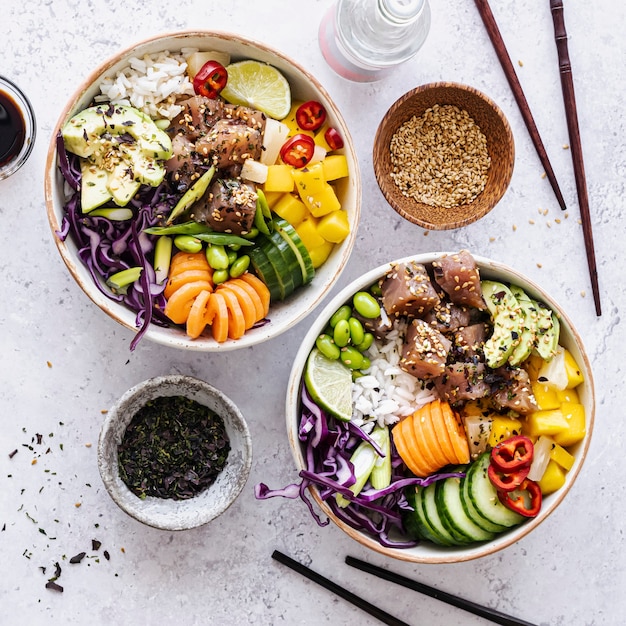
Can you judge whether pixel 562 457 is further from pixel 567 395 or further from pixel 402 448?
pixel 402 448

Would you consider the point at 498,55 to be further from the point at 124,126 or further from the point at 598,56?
the point at 124,126

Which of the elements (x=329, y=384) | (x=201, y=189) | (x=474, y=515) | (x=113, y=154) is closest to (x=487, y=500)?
(x=474, y=515)

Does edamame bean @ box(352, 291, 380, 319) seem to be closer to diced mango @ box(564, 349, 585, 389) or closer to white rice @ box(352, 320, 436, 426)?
white rice @ box(352, 320, 436, 426)

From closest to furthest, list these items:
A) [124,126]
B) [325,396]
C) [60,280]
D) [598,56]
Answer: [124,126] → [325,396] → [60,280] → [598,56]

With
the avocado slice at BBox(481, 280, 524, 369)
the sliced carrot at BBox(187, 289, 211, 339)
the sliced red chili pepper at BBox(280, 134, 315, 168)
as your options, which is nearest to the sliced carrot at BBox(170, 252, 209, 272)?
the sliced carrot at BBox(187, 289, 211, 339)

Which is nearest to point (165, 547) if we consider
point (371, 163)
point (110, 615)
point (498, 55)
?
point (110, 615)

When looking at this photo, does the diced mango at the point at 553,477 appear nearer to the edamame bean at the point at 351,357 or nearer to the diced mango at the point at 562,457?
the diced mango at the point at 562,457
